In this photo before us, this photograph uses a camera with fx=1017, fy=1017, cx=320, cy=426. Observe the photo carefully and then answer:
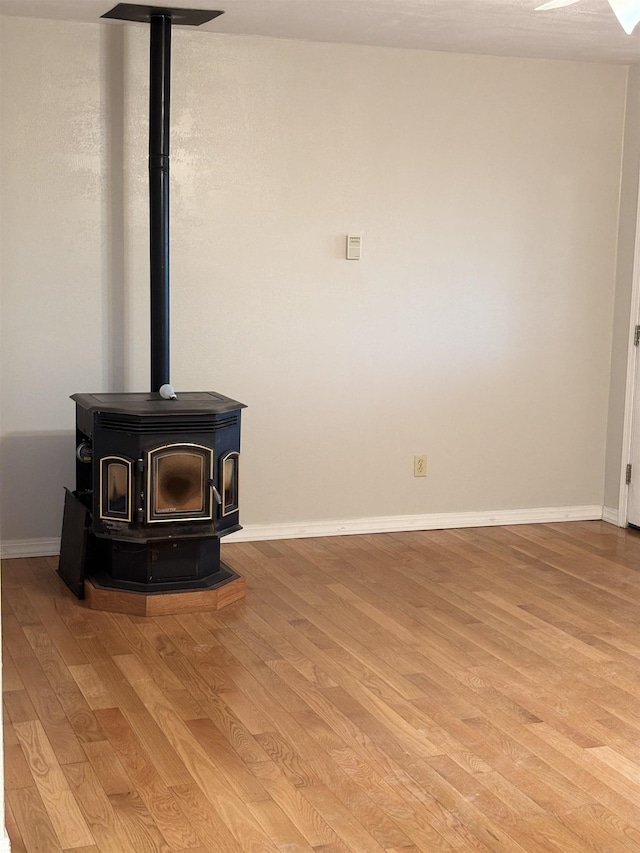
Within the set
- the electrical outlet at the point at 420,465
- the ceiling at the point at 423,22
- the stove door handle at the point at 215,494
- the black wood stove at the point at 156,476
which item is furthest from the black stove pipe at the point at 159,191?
the electrical outlet at the point at 420,465

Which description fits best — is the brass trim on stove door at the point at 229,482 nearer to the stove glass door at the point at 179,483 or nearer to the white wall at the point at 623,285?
the stove glass door at the point at 179,483

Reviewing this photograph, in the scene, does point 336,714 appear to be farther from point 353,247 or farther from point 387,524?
point 353,247

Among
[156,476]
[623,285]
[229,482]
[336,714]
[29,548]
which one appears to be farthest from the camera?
[623,285]

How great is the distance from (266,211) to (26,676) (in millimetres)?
2462

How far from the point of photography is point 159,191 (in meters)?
4.23

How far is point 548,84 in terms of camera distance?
511 cm

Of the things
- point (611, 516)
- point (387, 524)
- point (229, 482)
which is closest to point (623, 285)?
point (611, 516)

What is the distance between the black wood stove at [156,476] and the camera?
386 cm

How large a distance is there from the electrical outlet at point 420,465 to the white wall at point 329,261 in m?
0.03

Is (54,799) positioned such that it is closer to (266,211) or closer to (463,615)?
(463,615)

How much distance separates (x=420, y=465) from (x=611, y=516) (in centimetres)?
115

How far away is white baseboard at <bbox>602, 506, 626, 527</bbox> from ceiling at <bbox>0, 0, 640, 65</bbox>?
234 cm

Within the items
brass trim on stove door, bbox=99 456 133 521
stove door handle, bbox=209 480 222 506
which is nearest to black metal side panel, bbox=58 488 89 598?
brass trim on stove door, bbox=99 456 133 521

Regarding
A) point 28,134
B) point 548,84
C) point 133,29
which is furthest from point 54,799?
point 548,84
